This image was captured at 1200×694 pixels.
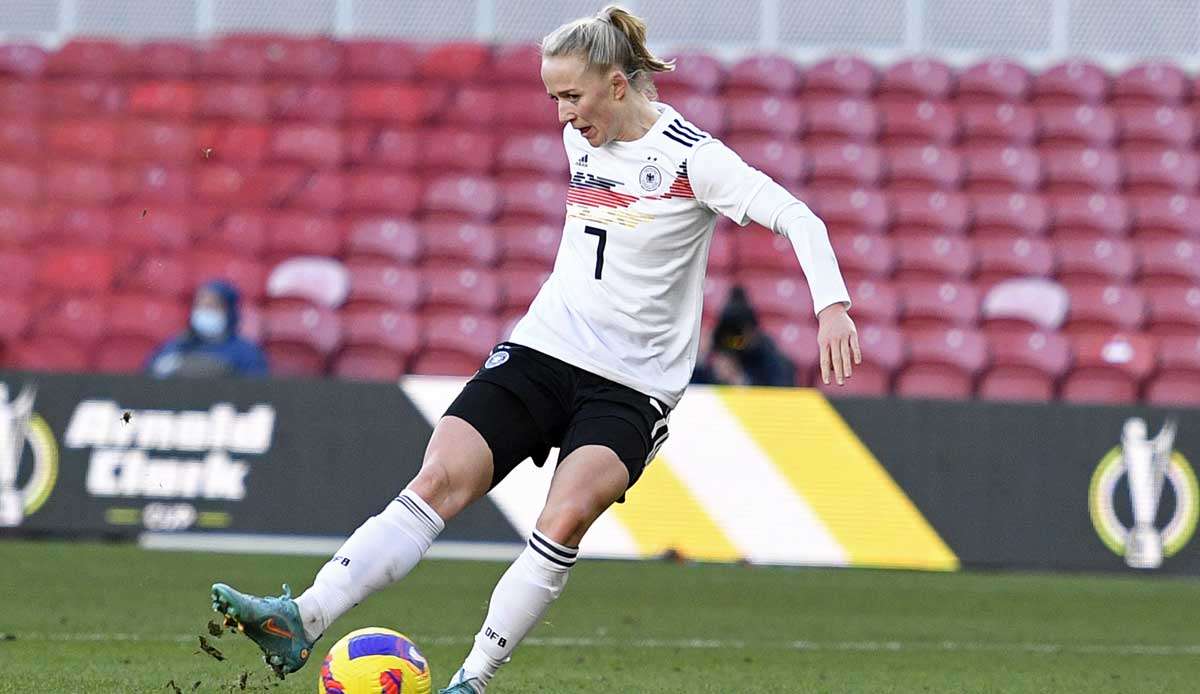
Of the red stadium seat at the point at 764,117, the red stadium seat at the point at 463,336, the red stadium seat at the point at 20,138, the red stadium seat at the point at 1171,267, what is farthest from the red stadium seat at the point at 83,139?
the red stadium seat at the point at 1171,267

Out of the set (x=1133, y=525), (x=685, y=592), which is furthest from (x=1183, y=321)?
(x=685, y=592)

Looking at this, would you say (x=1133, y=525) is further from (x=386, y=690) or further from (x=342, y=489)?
(x=386, y=690)

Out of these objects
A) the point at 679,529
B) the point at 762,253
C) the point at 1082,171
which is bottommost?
the point at 679,529

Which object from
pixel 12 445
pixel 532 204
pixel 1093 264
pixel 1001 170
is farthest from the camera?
pixel 1001 170

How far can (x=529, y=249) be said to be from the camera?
48.2 feet

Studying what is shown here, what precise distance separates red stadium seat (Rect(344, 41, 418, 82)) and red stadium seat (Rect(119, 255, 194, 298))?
9.86 ft

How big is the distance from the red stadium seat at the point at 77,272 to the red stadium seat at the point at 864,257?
590cm

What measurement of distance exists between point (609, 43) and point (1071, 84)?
1223 centimetres

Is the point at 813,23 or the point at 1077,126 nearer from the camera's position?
the point at 1077,126

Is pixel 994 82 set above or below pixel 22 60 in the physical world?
above

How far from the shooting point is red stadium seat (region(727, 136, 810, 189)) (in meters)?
15.6

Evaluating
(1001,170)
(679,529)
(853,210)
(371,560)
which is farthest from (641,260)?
(1001,170)

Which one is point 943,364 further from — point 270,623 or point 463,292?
point 270,623

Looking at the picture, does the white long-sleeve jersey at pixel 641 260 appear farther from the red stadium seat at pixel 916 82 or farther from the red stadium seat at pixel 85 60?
the red stadium seat at pixel 85 60
